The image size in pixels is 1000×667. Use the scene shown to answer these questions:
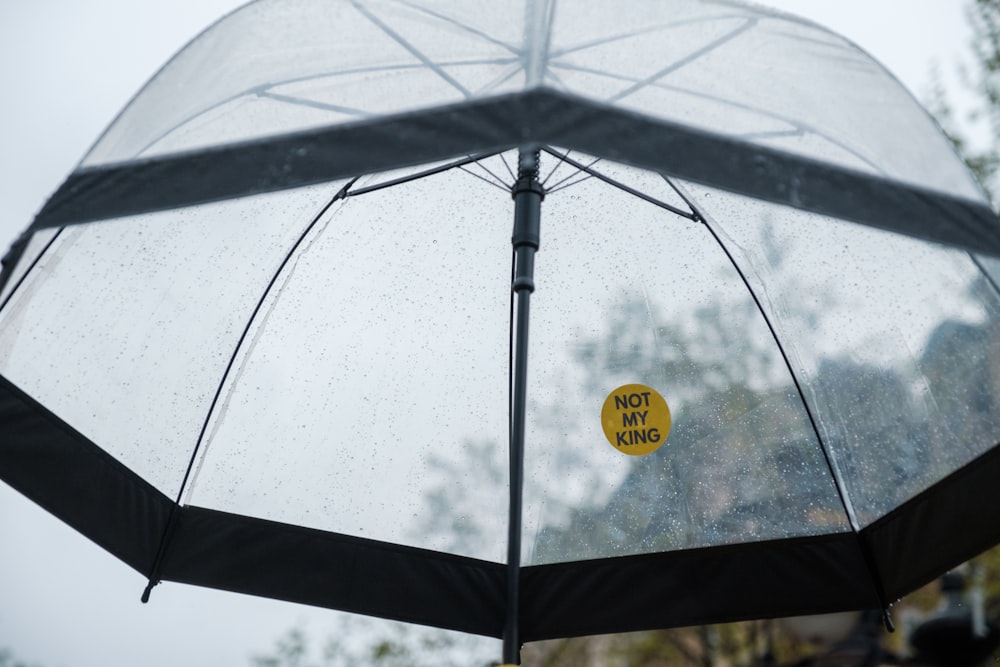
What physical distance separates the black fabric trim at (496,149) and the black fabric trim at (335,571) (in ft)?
5.42

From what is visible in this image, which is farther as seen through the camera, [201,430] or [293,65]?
[201,430]

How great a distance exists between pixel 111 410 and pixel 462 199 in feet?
4.25

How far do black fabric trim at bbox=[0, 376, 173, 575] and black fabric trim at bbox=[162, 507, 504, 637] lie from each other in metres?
0.11

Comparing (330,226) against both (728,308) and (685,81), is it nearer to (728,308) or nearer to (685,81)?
(728,308)

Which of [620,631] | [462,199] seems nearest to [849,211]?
[462,199]

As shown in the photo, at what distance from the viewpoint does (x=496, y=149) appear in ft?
5.38

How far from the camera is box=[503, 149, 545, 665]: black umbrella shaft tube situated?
261cm

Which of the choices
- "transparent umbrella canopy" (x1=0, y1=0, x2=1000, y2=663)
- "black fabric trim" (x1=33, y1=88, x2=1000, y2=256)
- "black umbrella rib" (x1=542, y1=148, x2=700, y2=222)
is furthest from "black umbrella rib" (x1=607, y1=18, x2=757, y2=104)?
"black umbrella rib" (x1=542, y1=148, x2=700, y2=222)

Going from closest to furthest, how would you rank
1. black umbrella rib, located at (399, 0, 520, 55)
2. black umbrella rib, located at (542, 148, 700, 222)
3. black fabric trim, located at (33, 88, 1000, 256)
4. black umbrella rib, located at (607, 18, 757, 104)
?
1. black fabric trim, located at (33, 88, 1000, 256)
2. black umbrella rib, located at (607, 18, 757, 104)
3. black umbrella rib, located at (399, 0, 520, 55)
4. black umbrella rib, located at (542, 148, 700, 222)

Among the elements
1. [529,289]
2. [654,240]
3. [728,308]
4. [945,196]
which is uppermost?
[654,240]

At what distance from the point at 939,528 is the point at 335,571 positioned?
1.92 meters

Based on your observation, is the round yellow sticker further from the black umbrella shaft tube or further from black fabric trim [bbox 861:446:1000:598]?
black fabric trim [bbox 861:446:1000:598]

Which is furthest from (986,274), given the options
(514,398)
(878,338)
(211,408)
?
(211,408)

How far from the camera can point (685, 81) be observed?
191 centimetres
